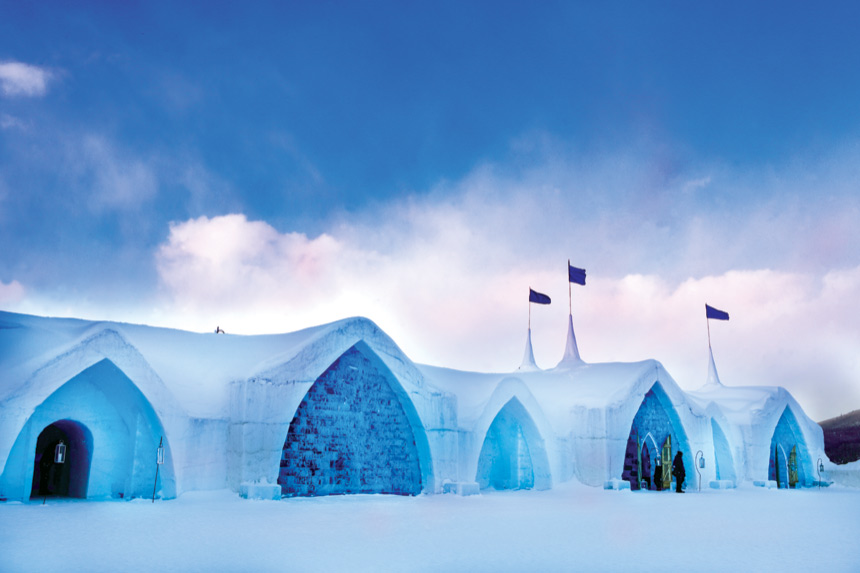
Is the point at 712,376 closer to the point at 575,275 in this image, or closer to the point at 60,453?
the point at 575,275

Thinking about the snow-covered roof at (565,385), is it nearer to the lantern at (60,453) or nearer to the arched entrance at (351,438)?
the arched entrance at (351,438)

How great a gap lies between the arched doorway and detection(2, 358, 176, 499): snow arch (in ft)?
0.08

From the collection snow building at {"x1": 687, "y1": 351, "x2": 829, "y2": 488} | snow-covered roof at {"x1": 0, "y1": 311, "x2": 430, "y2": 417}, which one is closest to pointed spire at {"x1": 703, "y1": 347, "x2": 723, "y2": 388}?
snow building at {"x1": 687, "y1": 351, "x2": 829, "y2": 488}

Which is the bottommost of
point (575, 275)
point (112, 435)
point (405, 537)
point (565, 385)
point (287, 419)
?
point (405, 537)

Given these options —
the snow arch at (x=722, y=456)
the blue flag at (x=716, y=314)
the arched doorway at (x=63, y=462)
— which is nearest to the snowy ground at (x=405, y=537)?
the arched doorway at (x=63, y=462)

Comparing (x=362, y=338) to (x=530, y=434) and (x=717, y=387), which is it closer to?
(x=530, y=434)

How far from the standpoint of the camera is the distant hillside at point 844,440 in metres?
50.1

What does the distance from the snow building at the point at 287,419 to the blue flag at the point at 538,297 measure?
6.96 metres

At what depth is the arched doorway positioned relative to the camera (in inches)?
→ 569

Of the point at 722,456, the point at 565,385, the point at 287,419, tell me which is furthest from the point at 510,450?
the point at 722,456

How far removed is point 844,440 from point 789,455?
84.2 feet

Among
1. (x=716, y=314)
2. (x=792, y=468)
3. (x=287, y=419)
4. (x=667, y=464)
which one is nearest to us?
(x=287, y=419)

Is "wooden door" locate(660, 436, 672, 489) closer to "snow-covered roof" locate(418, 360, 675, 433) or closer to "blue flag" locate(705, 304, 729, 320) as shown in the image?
"snow-covered roof" locate(418, 360, 675, 433)

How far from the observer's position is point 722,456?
2911 cm
